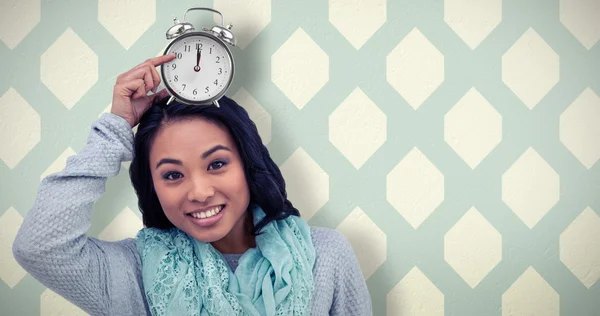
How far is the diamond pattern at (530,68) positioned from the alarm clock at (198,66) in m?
0.91

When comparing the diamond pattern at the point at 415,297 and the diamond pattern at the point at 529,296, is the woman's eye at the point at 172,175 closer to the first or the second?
the diamond pattern at the point at 415,297

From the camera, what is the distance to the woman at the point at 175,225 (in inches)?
62.3

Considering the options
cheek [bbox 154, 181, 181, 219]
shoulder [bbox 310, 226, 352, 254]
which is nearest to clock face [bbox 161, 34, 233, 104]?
cheek [bbox 154, 181, 181, 219]

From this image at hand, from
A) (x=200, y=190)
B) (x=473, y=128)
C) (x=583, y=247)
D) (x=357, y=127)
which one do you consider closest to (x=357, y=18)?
(x=357, y=127)

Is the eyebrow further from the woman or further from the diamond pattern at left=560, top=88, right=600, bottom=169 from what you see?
the diamond pattern at left=560, top=88, right=600, bottom=169

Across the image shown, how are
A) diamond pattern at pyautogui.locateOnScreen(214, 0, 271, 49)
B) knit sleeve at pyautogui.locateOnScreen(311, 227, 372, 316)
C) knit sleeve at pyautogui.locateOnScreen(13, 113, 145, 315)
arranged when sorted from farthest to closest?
diamond pattern at pyautogui.locateOnScreen(214, 0, 271, 49)
knit sleeve at pyautogui.locateOnScreen(311, 227, 372, 316)
knit sleeve at pyautogui.locateOnScreen(13, 113, 145, 315)

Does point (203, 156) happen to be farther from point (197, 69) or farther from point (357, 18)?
point (357, 18)

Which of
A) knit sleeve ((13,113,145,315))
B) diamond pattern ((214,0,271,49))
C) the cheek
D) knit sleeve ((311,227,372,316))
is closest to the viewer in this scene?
knit sleeve ((13,113,145,315))

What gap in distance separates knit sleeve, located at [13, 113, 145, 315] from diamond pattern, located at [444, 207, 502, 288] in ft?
3.21

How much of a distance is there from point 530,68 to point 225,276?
45.3 inches

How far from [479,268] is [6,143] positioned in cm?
158

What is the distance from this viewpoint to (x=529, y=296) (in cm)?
201

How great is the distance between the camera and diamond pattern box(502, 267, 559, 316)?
6.57ft

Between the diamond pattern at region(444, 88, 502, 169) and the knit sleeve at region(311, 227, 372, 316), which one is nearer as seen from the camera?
the knit sleeve at region(311, 227, 372, 316)
